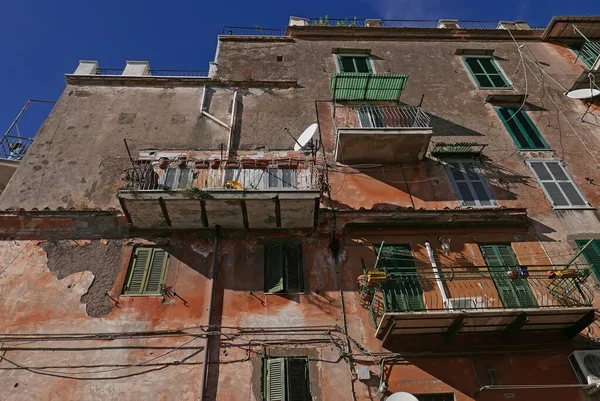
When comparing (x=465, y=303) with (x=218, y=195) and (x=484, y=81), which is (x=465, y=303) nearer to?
(x=218, y=195)

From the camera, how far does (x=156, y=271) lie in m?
10.8

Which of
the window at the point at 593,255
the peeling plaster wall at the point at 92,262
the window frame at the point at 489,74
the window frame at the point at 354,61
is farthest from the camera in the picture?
the window frame at the point at 354,61

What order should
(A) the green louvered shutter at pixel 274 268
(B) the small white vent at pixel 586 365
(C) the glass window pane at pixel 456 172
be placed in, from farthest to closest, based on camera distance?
(C) the glass window pane at pixel 456 172
(A) the green louvered shutter at pixel 274 268
(B) the small white vent at pixel 586 365

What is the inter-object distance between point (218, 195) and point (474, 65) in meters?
12.5

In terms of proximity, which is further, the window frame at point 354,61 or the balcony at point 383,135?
the window frame at point 354,61

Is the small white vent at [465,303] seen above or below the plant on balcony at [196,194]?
below

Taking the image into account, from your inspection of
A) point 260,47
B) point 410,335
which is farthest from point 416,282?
point 260,47

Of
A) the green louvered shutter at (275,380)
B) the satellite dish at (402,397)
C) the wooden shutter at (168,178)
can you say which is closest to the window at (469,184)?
the satellite dish at (402,397)

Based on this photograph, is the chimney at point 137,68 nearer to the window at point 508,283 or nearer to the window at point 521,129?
the window at point 521,129

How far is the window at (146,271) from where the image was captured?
10500 mm

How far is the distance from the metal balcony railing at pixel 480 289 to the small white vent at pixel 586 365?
3.44 feet

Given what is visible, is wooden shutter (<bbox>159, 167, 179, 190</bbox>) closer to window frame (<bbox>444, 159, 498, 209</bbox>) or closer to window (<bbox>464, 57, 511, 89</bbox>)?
window frame (<bbox>444, 159, 498, 209</bbox>)

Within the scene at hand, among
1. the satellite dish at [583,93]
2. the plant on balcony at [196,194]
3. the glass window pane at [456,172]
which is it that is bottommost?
the plant on balcony at [196,194]

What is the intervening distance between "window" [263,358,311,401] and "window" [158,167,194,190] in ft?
14.8
